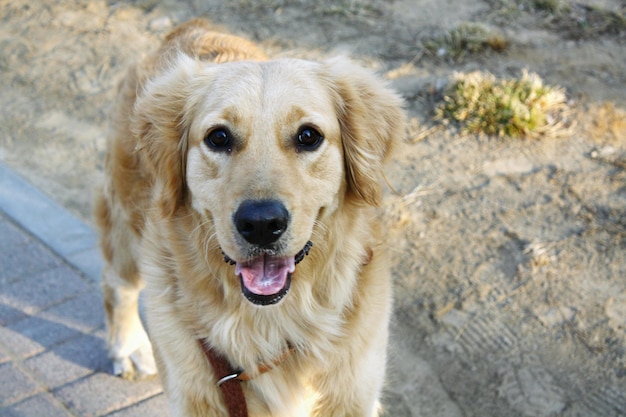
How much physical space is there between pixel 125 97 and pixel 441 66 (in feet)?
10.6

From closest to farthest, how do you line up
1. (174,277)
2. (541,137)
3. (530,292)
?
(174,277), (530,292), (541,137)

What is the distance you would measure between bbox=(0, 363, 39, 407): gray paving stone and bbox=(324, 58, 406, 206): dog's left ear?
2.09 metres

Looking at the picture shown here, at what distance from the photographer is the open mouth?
96.1 inches

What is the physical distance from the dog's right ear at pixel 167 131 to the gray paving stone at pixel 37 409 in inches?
53.2

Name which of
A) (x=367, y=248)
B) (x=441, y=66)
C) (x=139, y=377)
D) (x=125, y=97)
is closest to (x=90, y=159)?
(x=125, y=97)

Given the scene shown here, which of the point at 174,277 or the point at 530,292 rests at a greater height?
the point at 174,277

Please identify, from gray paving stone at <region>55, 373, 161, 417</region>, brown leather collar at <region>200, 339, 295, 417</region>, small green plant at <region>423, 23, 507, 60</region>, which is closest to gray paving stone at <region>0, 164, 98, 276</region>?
gray paving stone at <region>55, 373, 161, 417</region>

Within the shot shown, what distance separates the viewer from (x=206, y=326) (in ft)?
9.12

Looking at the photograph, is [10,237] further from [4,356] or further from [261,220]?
[261,220]

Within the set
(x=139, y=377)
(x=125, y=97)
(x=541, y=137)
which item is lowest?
(x=139, y=377)

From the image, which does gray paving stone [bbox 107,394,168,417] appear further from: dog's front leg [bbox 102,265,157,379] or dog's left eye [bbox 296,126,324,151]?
dog's left eye [bbox 296,126,324,151]

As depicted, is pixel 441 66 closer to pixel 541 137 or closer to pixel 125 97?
pixel 541 137

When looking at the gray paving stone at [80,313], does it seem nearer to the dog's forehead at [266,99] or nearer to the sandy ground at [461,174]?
the sandy ground at [461,174]

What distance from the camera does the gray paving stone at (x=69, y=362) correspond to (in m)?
3.66
